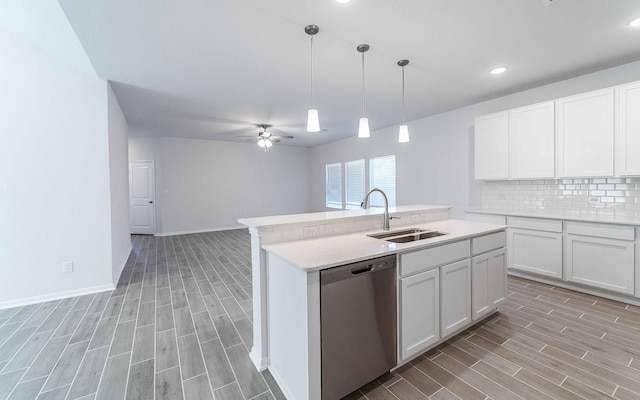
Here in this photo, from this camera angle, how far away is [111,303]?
3.06m

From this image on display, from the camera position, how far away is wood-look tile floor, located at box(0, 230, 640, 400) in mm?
1727

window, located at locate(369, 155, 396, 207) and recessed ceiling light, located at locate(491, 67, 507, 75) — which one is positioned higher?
recessed ceiling light, located at locate(491, 67, 507, 75)

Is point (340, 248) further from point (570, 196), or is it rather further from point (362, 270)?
point (570, 196)

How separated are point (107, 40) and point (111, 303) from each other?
2.77 metres

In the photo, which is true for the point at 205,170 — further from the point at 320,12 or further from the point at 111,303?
the point at 320,12

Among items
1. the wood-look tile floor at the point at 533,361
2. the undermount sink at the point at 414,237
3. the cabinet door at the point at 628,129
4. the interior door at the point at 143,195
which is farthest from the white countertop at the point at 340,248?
the interior door at the point at 143,195

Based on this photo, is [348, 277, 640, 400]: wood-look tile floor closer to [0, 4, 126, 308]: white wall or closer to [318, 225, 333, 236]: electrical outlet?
[318, 225, 333, 236]: electrical outlet

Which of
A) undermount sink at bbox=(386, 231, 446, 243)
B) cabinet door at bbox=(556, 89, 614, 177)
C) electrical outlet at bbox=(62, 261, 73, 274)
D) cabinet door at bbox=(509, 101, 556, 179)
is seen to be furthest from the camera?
cabinet door at bbox=(509, 101, 556, 179)

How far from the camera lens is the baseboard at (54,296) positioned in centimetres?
300

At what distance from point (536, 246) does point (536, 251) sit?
0.07m

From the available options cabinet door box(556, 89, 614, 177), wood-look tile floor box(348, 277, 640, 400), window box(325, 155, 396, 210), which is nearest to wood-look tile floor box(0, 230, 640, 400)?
wood-look tile floor box(348, 277, 640, 400)

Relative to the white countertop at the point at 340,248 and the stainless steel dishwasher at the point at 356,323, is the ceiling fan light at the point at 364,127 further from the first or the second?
the stainless steel dishwasher at the point at 356,323

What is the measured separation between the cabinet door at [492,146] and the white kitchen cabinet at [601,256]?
1.14 m

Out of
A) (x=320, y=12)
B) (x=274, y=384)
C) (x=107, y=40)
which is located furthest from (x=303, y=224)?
(x=107, y=40)
